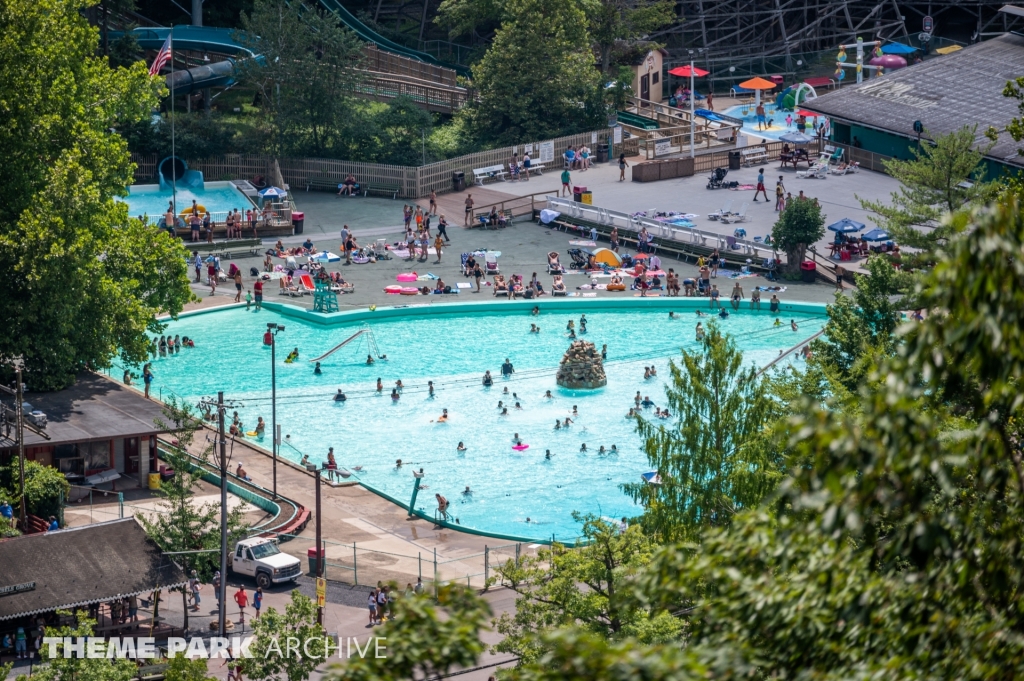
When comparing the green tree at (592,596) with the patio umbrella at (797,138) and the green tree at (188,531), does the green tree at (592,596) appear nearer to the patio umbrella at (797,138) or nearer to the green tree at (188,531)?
the green tree at (188,531)

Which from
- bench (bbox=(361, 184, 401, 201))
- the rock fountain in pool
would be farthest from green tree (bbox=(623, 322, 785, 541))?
bench (bbox=(361, 184, 401, 201))

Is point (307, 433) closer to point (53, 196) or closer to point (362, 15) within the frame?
point (53, 196)

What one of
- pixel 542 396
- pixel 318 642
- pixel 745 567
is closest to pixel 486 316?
pixel 542 396

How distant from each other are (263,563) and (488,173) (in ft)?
115

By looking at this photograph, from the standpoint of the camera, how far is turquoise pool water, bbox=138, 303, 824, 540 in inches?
1596

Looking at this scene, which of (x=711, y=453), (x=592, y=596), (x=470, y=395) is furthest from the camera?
(x=470, y=395)

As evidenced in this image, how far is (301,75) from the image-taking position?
214ft

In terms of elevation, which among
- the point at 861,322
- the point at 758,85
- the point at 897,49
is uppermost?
the point at 897,49

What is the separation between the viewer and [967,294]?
900 cm

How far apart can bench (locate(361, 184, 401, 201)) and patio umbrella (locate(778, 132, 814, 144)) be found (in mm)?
17497

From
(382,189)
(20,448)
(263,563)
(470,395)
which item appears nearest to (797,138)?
(382,189)

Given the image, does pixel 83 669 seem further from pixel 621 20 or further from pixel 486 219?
pixel 621 20

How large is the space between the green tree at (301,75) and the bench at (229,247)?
355 inches

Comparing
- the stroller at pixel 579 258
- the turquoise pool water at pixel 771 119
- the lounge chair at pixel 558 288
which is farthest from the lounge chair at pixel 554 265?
the turquoise pool water at pixel 771 119
